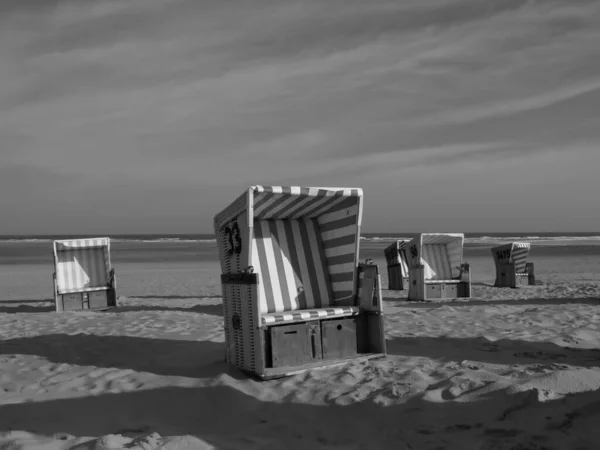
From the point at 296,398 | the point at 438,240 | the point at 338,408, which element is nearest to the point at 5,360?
the point at 296,398

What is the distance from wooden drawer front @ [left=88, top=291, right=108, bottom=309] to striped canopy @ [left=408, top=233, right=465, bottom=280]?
6.84 m

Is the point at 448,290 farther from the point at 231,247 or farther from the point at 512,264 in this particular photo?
the point at 231,247

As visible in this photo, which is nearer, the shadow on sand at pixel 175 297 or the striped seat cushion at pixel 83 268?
the striped seat cushion at pixel 83 268

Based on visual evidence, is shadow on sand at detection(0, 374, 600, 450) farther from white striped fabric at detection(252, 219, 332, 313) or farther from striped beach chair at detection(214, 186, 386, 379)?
white striped fabric at detection(252, 219, 332, 313)

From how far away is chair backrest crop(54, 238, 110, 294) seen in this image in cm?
1120

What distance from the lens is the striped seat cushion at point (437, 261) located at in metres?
12.8

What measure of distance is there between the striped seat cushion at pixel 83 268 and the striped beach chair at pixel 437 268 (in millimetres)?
6767

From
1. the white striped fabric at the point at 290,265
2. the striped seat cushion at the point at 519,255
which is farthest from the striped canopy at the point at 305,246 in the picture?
the striped seat cushion at the point at 519,255

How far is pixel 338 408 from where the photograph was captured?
4250 millimetres

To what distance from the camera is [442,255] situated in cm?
1301

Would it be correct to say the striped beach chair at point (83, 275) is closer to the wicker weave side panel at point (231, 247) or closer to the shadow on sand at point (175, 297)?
the shadow on sand at point (175, 297)

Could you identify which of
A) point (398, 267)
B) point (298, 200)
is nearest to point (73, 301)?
point (298, 200)

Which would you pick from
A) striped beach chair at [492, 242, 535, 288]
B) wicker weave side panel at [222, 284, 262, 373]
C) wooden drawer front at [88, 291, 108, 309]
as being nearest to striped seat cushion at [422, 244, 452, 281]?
striped beach chair at [492, 242, 535, 288]

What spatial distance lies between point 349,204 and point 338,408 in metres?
2.34
